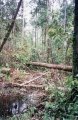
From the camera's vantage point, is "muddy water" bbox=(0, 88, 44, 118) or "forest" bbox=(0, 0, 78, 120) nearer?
"forest" bbox=(0, 0, 78, 120)

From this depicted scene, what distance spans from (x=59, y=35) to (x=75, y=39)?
1024mm

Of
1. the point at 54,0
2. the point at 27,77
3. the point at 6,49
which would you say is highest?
the point at 54,0

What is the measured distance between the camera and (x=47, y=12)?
2186 cm

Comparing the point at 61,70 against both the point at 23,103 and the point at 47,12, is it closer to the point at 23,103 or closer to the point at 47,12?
the point at 23,103

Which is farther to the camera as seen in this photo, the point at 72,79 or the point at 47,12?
the point at 47,12

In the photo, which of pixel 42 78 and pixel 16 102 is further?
pixel 42 78

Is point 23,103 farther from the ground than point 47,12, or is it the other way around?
point 47,12

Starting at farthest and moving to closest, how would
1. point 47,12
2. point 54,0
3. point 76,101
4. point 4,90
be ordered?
point 54,0
point 47,12
point 4,90
point 76,101

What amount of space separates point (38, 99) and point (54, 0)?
17.9 m

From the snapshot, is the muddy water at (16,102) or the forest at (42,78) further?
the muddy water at (16,102)

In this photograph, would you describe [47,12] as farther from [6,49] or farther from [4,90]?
[4,90]

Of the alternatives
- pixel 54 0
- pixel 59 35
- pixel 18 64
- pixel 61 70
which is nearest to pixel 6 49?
pixel 18 64

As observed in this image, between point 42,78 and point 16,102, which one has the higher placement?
point 16,102

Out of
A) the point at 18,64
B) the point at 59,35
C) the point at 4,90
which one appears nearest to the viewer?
the point at 59,35
